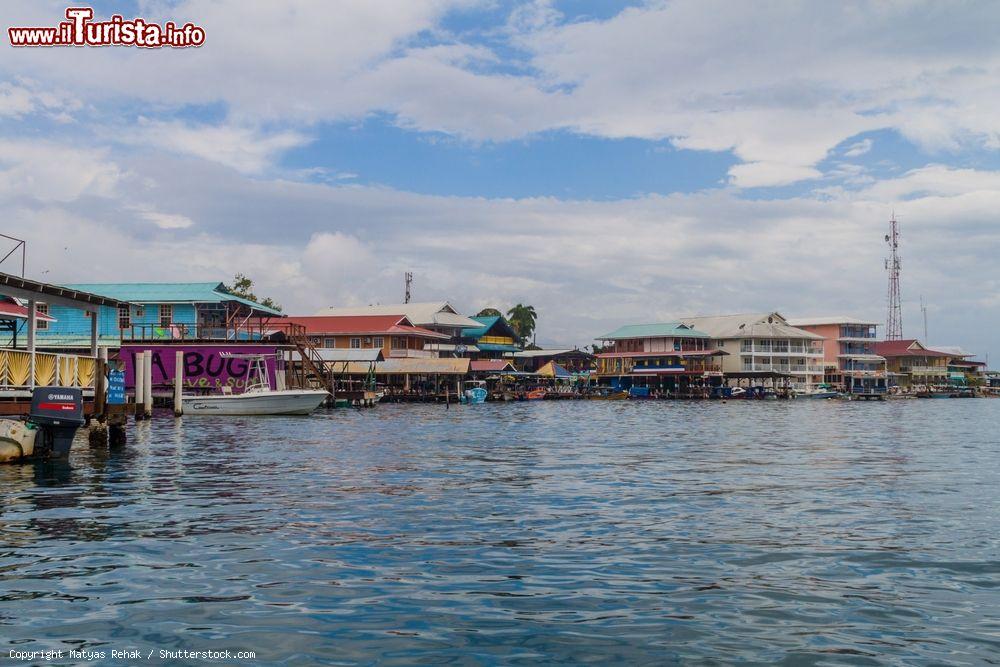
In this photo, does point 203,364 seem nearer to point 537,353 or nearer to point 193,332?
point 193,332

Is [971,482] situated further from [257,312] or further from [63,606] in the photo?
[257,312]

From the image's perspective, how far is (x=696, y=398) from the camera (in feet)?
333

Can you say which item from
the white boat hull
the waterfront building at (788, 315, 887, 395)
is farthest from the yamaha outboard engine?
the waterfront building at (788, 315, 887, 395)

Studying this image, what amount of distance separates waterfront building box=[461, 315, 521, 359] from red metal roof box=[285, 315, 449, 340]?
43.5 ft

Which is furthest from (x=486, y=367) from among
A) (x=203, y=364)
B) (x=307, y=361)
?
(x=203, y=364)

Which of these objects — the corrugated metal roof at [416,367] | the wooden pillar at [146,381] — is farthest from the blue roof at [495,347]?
the wooden pillar at [146,381]

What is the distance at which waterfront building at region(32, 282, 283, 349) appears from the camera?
64.1 metres

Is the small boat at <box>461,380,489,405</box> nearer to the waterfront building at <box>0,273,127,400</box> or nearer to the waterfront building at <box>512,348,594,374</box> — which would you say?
the waterfront building at <box>512,348,594,374</box>

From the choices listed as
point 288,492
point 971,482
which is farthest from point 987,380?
point 288,492

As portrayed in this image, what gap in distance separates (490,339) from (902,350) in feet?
239

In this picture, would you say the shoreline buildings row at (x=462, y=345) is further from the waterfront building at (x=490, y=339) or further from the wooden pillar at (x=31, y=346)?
→ the wooden pillar at (x=31, y=346)

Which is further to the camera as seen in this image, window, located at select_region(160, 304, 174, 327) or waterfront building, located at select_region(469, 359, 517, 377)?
waterfront building, located at select_region(469, 359, 517, 377)

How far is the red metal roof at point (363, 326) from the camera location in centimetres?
8919

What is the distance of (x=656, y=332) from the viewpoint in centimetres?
10994
